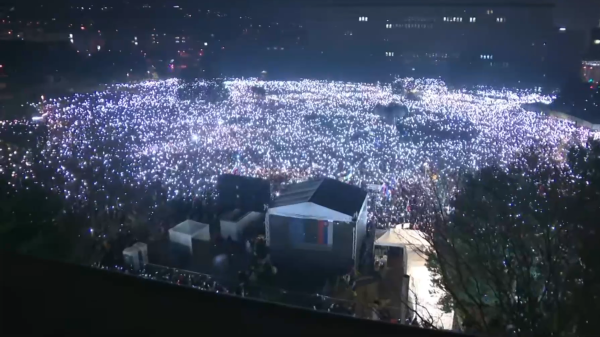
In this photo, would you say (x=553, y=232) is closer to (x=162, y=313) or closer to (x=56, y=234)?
(x=162, y=313)

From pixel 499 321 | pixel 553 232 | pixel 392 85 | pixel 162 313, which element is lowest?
pixel 499 321

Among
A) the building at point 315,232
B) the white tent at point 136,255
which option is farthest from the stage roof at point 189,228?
the building at point 315,232

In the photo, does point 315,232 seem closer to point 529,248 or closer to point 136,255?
point 136,255

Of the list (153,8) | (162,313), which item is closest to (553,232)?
(162,313)

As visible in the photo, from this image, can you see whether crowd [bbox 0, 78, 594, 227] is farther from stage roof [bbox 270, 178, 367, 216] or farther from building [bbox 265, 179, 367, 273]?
building [bbox 265, 179, 367, 273]

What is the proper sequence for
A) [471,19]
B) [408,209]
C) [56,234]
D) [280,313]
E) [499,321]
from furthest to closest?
[471,19] → [408,209] → [56,234] → [499,321] → [280,313]

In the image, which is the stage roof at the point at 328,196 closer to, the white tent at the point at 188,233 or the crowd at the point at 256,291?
the white tent at the point at 188,233
